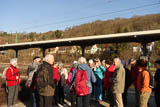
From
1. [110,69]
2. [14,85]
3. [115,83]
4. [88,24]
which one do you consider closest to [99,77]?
[110,69]

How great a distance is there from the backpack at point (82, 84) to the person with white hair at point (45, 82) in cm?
65

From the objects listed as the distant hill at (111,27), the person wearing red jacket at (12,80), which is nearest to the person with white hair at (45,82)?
the person wearing red jacket at (12,80)

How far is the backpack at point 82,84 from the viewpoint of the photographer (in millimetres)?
3885

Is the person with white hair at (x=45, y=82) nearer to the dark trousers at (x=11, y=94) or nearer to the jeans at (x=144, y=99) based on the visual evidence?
the dark trousers at (x=11, y=94)

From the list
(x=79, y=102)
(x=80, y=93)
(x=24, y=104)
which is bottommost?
(x=24, y=104)

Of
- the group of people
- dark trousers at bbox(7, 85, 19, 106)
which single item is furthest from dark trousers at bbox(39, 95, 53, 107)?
dark trousers at bbox(7, 85, 19, 106)

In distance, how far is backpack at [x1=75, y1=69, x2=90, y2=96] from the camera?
3885 millimetres

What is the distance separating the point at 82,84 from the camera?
Result: 3.88 m

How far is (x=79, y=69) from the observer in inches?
158

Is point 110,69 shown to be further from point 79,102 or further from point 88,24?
point 88,24

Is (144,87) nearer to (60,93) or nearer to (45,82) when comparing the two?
(45,82)

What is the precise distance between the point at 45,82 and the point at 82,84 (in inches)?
35.4

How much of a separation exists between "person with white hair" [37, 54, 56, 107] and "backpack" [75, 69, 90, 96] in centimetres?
65

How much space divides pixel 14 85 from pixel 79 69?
2.34 metres
